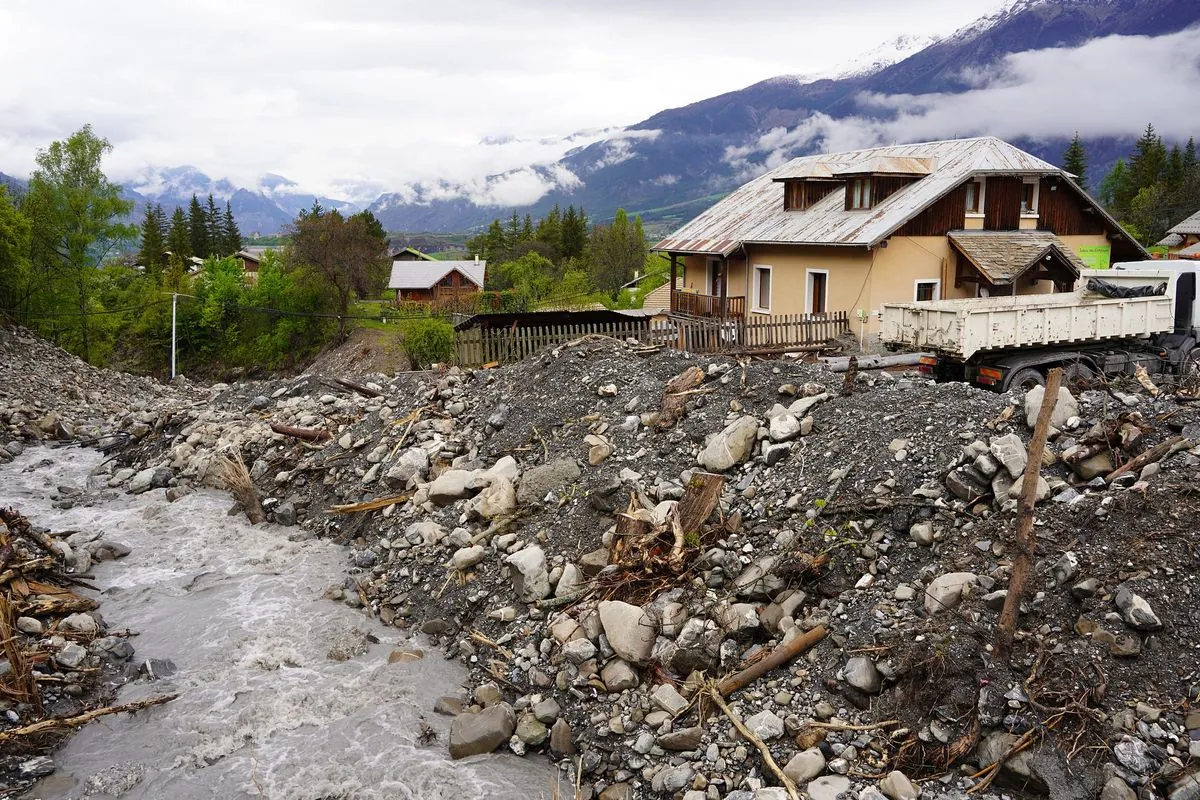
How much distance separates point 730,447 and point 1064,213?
20.5m

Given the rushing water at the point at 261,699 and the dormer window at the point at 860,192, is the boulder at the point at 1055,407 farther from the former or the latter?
the dormer window at the point at 860,192

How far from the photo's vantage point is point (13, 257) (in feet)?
109

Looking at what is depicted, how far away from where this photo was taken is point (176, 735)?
8.85 metres

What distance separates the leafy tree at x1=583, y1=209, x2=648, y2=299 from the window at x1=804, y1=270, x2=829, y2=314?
151ft

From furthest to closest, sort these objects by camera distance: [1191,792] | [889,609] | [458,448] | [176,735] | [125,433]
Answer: [125,433]
[458,448]
[176,735]
[889,609]
[1191,792]

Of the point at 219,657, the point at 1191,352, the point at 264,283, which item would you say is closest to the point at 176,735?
the point at 219,657

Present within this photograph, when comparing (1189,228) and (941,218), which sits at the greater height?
(1189,228)

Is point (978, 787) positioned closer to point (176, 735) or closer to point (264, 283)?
point (176, 735)

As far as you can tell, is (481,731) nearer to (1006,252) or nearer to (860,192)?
(1006,252)

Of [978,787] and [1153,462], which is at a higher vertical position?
[1153,462]

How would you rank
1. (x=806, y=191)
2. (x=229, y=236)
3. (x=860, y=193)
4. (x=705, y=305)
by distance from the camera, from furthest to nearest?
(x=229, y=236) < (x=705, y=305) < (x=806, y=191) < (x=860, y=193)

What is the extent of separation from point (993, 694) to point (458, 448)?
9973 millimetres

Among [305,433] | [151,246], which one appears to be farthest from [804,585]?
[151,246]

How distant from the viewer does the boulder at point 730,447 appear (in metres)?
11.5
